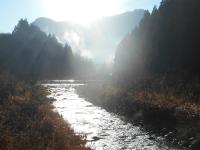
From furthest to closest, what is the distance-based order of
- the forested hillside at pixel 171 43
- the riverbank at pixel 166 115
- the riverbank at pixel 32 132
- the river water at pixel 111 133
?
the forested hillside at pixel 171 43, the riverbank at pixel 166 115, the river water at pixel 111 133, the riverbank at pixel 32 132

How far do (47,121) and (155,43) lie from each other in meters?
65.0

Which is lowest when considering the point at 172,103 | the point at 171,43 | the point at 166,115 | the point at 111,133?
the point at 111,133

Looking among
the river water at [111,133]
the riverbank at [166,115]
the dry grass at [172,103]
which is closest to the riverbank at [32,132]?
the river water at [111,133]

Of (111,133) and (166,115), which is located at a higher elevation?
(166,115)

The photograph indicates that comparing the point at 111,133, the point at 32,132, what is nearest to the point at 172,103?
the point at 111,133

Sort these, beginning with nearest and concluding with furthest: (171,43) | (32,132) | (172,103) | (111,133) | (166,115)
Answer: (32,132) < (111,133) < (166,115) < (172,103) < (171,43)

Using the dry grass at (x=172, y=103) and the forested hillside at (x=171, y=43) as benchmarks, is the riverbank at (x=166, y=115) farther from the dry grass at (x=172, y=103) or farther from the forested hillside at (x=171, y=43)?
the forested hillside at (x=171, y=43)

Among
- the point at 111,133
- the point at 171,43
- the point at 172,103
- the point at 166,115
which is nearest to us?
the point at 111,133

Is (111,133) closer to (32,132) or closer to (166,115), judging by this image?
(166,115)

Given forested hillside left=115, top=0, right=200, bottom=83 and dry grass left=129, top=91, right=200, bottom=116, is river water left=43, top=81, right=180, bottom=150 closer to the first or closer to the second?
dry grass left=129, top=91, right=200, bottom=116

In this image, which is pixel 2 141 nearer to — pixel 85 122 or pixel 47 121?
pixel 47 121

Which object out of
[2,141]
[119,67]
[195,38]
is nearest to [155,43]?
[195,38]

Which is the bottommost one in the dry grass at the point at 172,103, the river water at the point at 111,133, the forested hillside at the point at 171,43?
the river water at the point at 111,133

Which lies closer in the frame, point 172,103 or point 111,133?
point 111,133
